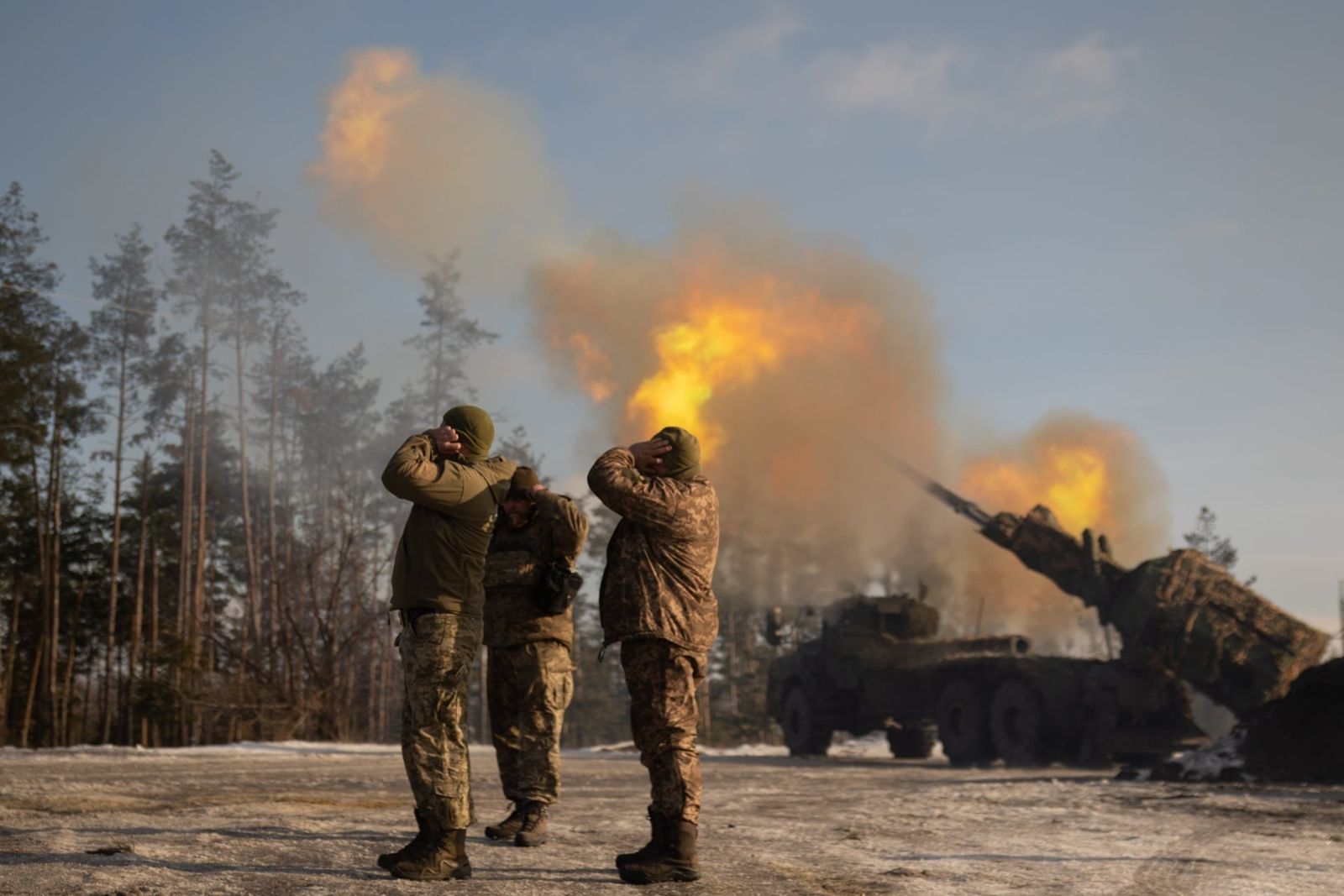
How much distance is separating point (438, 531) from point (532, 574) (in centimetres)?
138

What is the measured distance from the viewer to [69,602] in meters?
35.8

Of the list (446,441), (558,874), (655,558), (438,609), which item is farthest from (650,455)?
(558,874)

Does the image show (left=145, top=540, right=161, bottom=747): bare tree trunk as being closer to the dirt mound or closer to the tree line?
the tree line

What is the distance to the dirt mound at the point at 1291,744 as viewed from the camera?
46.0 ft

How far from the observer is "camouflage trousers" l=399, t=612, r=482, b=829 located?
5.37 metres

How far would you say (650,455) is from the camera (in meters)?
5.91

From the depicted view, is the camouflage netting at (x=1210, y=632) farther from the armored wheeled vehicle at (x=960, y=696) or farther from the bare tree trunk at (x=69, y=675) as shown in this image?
the bare tree trunk at (x=69, y=675)

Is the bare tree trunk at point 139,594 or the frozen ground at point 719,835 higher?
the bare tree trunk at point 139,594

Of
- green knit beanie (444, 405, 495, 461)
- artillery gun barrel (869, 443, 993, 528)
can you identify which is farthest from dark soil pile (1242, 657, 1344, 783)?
green knit beanie (444, 405, 495, 461)

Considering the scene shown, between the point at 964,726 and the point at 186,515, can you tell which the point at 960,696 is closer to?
the point at 964,726

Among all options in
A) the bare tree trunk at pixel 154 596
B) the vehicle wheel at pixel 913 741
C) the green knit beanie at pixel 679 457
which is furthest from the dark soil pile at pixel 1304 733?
the bare tree trunk at pixel 154 596

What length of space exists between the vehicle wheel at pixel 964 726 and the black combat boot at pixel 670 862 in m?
14.5

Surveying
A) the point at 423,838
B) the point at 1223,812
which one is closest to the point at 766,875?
the point at 423,838

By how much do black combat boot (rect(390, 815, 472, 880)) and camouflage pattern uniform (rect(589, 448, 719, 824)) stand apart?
857 millimetres
